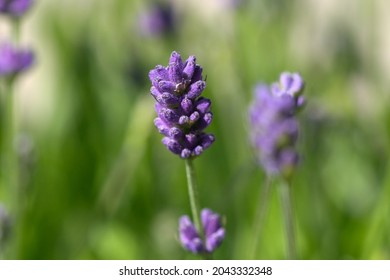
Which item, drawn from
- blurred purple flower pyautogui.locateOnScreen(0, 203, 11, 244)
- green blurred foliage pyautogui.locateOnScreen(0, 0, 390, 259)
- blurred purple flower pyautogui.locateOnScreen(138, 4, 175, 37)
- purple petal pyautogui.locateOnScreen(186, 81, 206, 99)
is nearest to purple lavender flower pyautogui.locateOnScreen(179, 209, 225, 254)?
purple petal pyautogui.locateOnScreen(186, 81, 206, 99)

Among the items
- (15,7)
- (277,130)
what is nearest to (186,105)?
(277,130)

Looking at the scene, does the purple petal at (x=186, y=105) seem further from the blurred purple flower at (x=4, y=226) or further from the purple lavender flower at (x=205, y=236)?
the blurred purple flower at (x=4, y=226)

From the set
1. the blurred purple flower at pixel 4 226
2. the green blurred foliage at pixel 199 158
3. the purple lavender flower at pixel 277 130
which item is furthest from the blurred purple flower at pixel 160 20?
the purple lavender flower at pixel 277 130

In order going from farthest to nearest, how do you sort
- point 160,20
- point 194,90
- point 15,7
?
point 160,20
point 15,7
point 194,90

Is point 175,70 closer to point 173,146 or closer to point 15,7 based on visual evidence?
point 173,146

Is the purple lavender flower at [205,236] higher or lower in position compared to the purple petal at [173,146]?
lower

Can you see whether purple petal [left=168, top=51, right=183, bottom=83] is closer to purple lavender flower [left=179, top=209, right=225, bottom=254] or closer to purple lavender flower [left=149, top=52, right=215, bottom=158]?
purple lavender flower [left=149, top=52, right=215, bottom=158]
